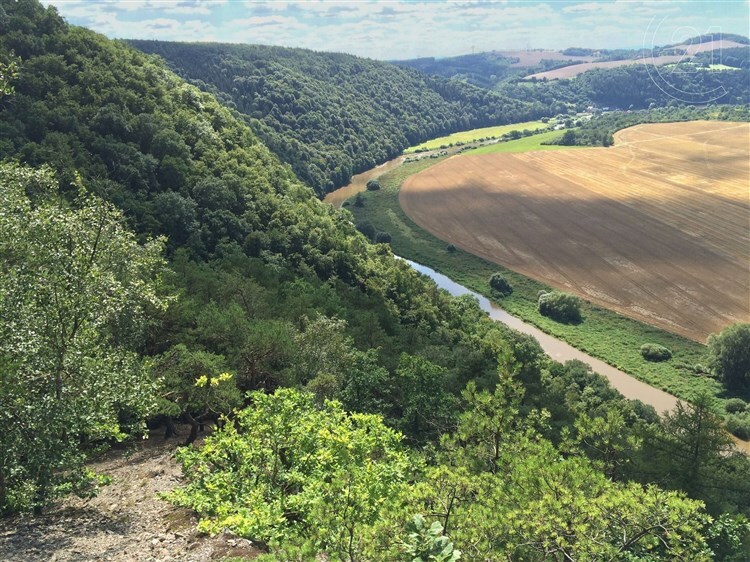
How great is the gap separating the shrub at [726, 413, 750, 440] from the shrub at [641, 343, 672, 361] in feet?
48.8

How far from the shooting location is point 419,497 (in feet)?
51.2

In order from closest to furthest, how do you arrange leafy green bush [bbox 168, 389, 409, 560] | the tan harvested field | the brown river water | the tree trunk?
leafy green bush [bbox 168, 389, 409, 560], the tree trunk, the brown river water, the tan harvested field

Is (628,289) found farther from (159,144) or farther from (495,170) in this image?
(495,170)

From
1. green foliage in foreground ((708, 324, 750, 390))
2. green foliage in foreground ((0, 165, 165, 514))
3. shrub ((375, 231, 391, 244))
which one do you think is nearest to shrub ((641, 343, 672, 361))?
green foliage in foreground ((708, 324, 750, 390))

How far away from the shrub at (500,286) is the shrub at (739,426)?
150 feet

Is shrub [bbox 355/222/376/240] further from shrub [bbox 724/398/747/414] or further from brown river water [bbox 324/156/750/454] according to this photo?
shrub [bbox 724/398/747/414]

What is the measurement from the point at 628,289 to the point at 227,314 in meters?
83.7

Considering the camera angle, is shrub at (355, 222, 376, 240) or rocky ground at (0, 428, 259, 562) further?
shrub at (355, 222, 376, 240)

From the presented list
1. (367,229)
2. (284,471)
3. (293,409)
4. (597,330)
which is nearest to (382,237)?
(367,229)

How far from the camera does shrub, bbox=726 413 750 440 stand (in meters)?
62.3

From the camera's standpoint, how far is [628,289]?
324 ft

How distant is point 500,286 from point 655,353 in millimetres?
33145

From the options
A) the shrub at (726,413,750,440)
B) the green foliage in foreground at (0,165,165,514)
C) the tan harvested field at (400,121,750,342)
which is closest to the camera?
the green foliage in foreground at (0,165,165,514)

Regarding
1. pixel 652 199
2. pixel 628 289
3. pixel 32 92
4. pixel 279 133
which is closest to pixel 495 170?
pixel 652 199
